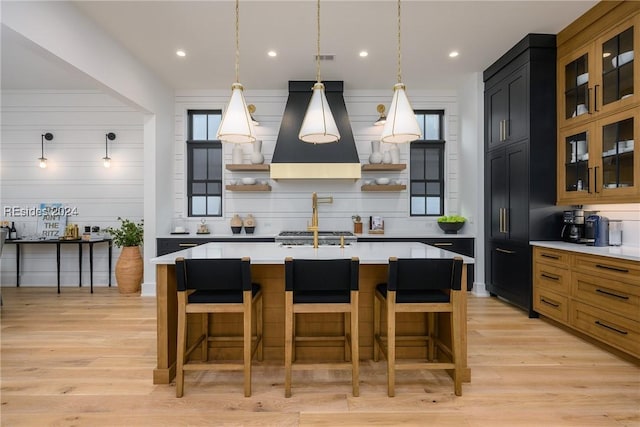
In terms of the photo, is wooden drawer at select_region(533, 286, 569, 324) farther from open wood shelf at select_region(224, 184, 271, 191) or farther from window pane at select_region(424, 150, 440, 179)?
open wood shelf at select_region(224, 184, 271, 191)

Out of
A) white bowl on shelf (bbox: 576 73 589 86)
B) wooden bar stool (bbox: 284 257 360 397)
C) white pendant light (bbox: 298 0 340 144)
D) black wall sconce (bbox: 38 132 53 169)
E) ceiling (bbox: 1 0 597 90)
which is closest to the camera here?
wooden bar stool (bbox: 284 257 360 397)

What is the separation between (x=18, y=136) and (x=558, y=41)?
7.67 m

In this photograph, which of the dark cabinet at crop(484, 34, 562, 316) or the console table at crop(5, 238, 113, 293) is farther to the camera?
the console table at crop(5, 238, 113, 293)

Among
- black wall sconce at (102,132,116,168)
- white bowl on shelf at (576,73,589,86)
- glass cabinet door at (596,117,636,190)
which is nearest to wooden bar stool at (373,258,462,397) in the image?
glass cabinet door at (596,117,636,190)

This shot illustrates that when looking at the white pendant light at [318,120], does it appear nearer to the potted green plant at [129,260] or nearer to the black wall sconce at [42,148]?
the potted green plant at [129,260]

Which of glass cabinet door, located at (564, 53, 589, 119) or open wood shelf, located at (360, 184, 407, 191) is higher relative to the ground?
glass cabinet door, located at (564, 53, 589, 119)

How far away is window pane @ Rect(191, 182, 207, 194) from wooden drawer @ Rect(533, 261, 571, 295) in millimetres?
4778

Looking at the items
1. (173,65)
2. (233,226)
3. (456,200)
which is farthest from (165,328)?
(456,200)

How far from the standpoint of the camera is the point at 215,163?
5750mm

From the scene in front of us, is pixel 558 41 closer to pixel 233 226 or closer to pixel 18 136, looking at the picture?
pixel 233 226

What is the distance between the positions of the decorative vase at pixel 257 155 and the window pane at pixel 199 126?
3.36ft

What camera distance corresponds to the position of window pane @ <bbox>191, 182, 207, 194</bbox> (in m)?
5.75

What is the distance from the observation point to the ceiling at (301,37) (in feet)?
10.9

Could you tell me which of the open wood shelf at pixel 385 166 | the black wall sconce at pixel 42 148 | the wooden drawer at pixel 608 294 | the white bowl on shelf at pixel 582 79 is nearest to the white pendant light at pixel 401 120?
the wooden drawer at pixel 608 294
